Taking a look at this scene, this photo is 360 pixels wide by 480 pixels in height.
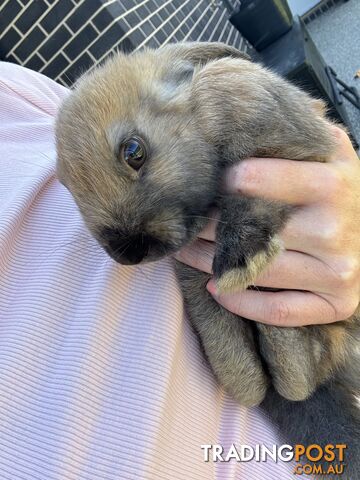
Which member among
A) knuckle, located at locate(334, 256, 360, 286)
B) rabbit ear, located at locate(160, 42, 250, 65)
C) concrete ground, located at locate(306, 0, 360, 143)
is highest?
rabbit ear, located at locate(160, 42, 250, 65)

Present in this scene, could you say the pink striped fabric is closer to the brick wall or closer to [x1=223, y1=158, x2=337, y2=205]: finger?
[x1=223, y1=158, x2=337, y2=205]: finger

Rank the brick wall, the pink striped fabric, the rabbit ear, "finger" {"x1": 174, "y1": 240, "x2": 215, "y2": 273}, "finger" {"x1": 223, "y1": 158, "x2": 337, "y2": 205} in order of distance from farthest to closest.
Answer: the brick wall, the rabbit ear, "finger" {"x1": 174, "y1": 240, "x2": 215, "y2": 273}, "finger" {"x1": 223, "y1": 158, "x2": 337, "y2": 205}, the pink striped fabric

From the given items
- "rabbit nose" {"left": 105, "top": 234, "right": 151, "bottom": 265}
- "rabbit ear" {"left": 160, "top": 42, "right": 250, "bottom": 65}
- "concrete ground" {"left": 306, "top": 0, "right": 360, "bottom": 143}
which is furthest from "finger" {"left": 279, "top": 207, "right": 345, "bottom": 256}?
"concrete ground" {"left": 306, "top": 0, "right": 360, "bottom": 143}

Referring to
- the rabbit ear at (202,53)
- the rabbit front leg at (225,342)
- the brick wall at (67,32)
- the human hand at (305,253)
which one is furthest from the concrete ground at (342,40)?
the rabbit front leg at (225,342)

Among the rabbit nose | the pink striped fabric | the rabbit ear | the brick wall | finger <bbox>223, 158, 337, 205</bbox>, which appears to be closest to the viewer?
the pink striped fabric

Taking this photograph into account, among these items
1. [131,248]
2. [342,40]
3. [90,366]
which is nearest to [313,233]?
[131,248]

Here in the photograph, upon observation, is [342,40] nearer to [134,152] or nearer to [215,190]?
[215,190]

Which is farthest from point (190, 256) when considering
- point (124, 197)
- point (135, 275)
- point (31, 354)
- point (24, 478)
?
point (24, 478)

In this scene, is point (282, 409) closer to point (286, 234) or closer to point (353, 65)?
point (286, 234)
